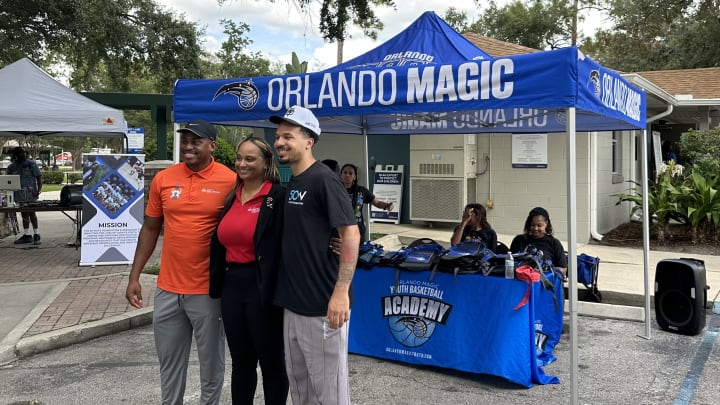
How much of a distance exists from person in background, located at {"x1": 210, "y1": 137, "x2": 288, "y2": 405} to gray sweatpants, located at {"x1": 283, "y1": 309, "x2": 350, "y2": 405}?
19 cm

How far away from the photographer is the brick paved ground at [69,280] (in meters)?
6.32

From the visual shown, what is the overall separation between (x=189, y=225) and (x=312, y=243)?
2.72 ft

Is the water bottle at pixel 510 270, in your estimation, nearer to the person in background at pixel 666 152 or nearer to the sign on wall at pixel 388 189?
the sign on wall at pixel 388 189

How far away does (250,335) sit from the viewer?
3172 mm

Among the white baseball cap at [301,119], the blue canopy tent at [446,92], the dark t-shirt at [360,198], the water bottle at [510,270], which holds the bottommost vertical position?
the water bottle at [510,270]

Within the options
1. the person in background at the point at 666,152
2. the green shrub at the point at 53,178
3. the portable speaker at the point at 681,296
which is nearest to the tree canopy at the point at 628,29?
the person in background at the point at 666,152

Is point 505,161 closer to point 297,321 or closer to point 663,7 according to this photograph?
point 297,321

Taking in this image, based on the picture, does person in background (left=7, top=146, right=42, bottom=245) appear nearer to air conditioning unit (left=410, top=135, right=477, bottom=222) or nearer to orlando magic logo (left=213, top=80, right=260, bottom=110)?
air conditioning unit (left=410, top=135, right=477, bottom=222)

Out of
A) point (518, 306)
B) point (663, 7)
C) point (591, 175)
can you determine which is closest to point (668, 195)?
point (591, 175)

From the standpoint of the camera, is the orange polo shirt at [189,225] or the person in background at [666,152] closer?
the orange polo shirt at [189,225]

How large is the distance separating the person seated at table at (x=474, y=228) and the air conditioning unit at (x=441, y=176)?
5.66 m

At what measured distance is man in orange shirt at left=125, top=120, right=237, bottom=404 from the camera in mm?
3291

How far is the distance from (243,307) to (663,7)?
984 inches

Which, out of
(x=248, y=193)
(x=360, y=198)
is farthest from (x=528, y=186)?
(x=248, y=193)
